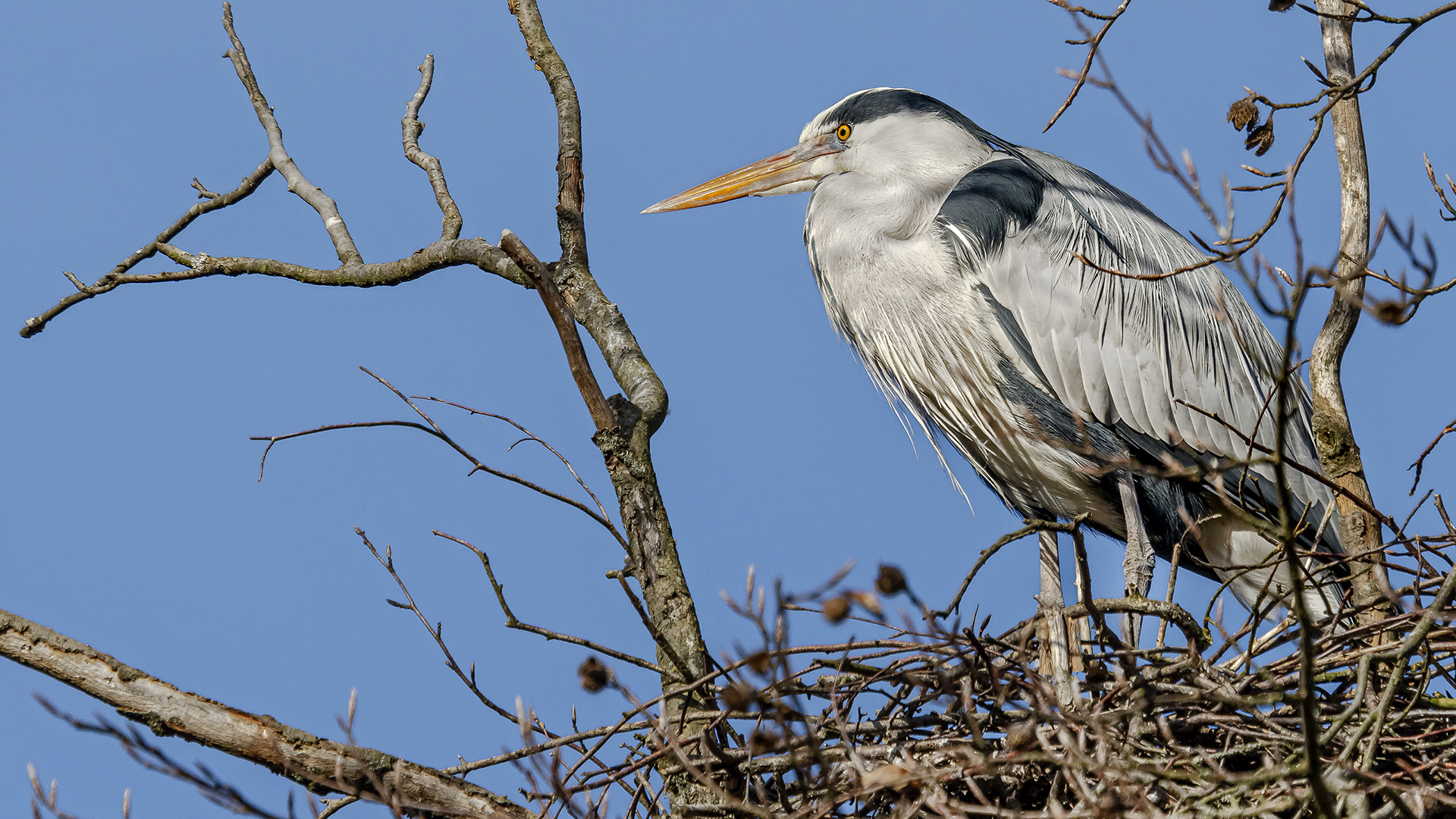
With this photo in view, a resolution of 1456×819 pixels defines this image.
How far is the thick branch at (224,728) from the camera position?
2061 mm

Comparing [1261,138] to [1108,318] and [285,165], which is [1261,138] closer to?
[1108,318]

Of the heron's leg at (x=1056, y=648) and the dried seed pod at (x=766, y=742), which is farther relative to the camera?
the heron's leg at (x=1056, y=648)

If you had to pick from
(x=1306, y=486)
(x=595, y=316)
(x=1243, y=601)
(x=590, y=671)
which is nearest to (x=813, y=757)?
(x=590, y=671)

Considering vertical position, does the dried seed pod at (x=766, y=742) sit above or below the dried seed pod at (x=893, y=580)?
below

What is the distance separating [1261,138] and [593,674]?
161cm

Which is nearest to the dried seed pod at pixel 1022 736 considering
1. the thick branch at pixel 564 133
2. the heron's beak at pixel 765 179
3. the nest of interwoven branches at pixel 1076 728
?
the nest of interwoven branches at pixel 1076 728

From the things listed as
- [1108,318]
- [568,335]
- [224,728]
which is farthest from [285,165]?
[1108,318]

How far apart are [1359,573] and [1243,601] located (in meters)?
1.25

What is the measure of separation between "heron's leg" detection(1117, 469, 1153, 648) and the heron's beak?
4.54 ft

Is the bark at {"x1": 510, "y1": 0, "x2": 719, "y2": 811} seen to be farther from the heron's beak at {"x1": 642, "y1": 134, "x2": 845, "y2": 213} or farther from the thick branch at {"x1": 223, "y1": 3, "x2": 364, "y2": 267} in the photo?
the heron's beak at {"x1": 642, "y1": 134, "x2": 845, "y2": 213}

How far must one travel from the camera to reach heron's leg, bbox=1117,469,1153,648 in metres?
3.39

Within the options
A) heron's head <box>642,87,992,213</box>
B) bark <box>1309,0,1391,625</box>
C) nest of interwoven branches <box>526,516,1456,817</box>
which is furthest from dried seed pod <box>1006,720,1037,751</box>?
heron's head <box>642,87,992,213</box>

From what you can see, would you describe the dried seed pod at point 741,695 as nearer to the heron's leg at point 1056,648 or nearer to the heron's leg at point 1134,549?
the heron's leg at point 1056,648

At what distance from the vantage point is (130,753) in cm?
189
